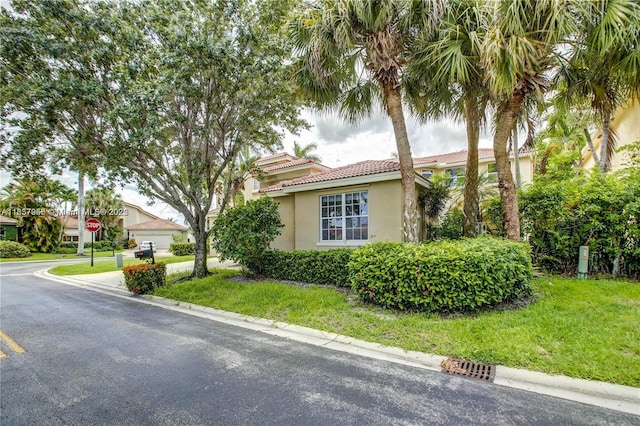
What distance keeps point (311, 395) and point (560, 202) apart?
860 centimetres

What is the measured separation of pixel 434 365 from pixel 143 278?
959cm

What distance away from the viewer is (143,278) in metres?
10.2

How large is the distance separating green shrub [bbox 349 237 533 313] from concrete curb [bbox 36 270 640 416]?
1.61 meters

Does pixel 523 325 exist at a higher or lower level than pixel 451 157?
lower

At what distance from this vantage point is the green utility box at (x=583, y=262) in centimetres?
751

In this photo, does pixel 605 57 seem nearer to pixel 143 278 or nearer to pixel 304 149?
pixel 143 278

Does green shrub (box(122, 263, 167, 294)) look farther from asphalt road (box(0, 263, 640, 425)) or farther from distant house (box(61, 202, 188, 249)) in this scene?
distant house (box(61, 202, 188, 249))

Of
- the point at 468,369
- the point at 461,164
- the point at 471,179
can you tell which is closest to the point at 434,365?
the point at 468,369

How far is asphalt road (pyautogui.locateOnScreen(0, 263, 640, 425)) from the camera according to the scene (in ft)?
10.4

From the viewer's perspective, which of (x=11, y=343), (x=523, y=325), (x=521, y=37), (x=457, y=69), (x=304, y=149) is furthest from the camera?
(x=304, y=149)

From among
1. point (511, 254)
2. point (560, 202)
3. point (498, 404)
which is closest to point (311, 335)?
point (498, 404)

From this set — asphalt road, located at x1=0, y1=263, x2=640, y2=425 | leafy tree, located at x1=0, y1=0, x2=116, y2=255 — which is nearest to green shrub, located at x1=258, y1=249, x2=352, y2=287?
asphalt road, located at x1=0, y1=263, x2=640, y2=425

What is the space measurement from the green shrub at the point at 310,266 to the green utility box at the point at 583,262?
581cm

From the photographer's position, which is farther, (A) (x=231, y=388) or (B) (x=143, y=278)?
(B) (x=143, y=278)
